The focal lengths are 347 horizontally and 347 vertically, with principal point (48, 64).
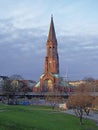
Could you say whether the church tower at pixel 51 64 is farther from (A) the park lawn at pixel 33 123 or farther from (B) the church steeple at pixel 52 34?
(A) the park lawn at pixel 33 123

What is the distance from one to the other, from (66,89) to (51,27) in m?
31.8

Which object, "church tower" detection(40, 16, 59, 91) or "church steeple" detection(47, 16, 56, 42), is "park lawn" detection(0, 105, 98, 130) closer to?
"church tower" detection(40, 16, 59, 91)

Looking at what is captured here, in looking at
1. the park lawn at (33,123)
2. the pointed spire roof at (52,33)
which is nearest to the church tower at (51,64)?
the pointed spire roof at (52,33)

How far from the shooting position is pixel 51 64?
170500 mm

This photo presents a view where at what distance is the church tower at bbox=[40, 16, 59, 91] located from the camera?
166250mm

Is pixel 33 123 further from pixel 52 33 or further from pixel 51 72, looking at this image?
pixel 52 33

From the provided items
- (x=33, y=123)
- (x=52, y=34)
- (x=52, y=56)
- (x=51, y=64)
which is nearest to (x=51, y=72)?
(x=51, y=64)

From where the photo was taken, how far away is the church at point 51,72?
16475cm

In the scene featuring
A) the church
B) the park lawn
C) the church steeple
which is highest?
the church steeple

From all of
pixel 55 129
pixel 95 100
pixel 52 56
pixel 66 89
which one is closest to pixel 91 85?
pixel 66 89

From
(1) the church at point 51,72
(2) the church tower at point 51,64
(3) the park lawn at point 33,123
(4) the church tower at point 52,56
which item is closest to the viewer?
(3) the park lawn at point 33,123

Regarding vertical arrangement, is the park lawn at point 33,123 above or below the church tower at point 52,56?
below

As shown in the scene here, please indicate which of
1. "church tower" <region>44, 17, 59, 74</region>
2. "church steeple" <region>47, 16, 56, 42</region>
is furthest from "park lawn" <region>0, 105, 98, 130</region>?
"church steeple" <region>47, 16, 56, 42</region>

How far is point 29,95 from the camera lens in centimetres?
15562
